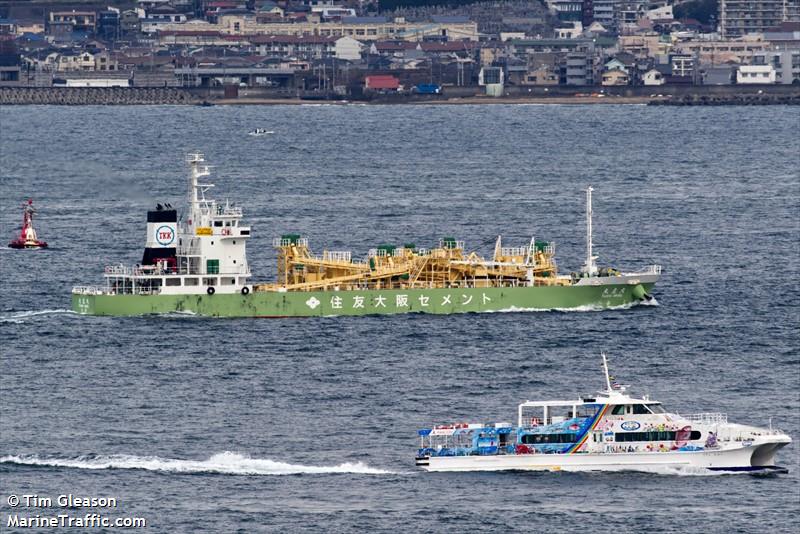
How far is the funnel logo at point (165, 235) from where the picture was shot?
114 m

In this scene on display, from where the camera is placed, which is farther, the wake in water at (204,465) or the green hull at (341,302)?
the green hull at (341,302)

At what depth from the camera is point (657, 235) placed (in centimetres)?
15488

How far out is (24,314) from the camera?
114625 millimetres

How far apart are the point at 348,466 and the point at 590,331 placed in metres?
33.6

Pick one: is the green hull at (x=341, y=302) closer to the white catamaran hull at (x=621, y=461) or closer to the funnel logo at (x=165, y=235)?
the funnel logo at (x=165, y=235)

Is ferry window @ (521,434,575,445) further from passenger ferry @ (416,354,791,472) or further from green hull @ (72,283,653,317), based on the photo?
green hull @ (72,283,653,317)

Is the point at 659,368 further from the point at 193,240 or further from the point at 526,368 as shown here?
the point at 193,240

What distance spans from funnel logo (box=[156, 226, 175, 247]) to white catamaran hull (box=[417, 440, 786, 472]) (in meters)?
41.5

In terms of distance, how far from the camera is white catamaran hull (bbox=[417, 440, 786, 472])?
247ft

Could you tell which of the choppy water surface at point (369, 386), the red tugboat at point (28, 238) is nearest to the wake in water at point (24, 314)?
the choppy water surface at point (369, 386)

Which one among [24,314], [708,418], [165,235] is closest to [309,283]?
[165,235]

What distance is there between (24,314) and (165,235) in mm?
→ 8844

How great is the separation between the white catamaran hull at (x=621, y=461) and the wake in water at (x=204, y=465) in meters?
3.45

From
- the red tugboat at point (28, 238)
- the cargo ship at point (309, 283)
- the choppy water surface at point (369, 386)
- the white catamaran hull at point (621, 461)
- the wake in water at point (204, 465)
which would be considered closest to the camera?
the choppy water surface at point (369, 386)
